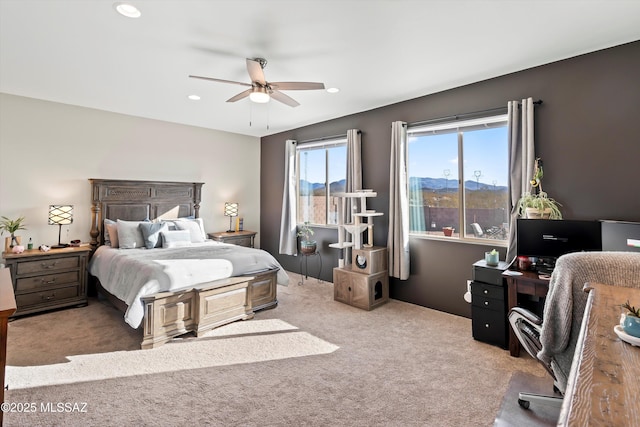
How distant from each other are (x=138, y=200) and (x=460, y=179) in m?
4.70

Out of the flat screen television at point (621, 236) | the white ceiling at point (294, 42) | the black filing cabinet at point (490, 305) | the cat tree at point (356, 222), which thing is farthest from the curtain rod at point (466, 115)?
the black filing cabinet at point (490, 305)

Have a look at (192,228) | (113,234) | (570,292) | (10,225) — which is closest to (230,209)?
(192,228)

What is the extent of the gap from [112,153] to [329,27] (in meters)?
3.92

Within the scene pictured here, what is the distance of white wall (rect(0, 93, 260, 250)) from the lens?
3.84 metres

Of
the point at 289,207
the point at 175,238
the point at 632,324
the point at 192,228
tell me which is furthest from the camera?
the point at 289,207

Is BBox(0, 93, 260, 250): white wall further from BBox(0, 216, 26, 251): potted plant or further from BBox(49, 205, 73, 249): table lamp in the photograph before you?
BBox(49, 205, 73, 249): table lamp

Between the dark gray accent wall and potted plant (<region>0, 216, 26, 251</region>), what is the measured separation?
192 inches

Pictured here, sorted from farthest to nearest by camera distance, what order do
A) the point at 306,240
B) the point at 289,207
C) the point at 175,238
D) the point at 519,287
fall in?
1. the point at 289,207
2. the point at 306,240
3. the point at 175,238
4. the point at 519,287

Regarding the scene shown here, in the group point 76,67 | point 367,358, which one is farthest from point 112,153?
point 367,358

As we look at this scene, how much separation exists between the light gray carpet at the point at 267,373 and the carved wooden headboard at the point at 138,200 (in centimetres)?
149

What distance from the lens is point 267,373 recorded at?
7.93ft

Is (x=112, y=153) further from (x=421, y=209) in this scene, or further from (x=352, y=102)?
(x=421, y=209)

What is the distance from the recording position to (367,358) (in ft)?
8.70

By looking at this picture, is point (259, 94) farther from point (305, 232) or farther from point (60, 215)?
point (60, 215)
